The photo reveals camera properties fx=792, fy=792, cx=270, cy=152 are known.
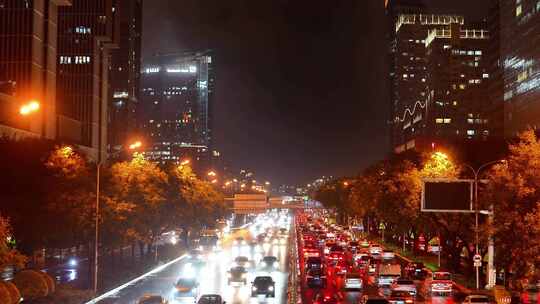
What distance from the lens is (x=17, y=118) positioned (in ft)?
281

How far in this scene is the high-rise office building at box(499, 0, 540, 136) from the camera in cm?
16088

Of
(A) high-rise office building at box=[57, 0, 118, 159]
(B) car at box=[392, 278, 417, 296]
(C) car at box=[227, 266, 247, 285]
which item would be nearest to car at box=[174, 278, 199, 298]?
(C) car at box=[227, 266, 247, 285]

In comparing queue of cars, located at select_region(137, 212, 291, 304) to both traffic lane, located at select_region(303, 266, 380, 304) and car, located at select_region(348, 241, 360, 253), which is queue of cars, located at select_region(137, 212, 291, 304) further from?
car, located at select_region(348, 241, 360, 253)

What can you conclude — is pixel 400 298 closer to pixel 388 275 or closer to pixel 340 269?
pixel 388 275

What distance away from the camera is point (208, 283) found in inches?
2283

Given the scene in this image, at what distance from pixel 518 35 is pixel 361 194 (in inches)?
3181

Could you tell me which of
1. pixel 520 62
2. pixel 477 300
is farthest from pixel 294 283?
pixel 520 62

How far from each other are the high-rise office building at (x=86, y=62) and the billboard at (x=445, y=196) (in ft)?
274

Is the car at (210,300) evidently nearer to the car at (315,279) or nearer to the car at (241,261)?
the car at (315,279)

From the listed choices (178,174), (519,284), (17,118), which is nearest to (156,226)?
(178,174)

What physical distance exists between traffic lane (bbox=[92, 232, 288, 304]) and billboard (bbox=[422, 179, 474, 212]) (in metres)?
11.9

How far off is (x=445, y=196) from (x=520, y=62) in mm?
123483

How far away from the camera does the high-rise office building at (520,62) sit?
16088cm

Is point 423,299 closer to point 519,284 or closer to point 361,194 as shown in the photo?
point 519,284
